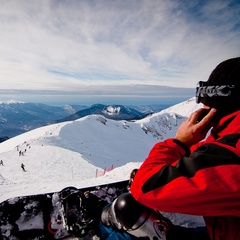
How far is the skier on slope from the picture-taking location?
160 cm

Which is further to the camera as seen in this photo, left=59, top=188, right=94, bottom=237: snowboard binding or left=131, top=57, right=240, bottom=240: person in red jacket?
left=59, top=188, right=94, bottom=237: snowboard binding

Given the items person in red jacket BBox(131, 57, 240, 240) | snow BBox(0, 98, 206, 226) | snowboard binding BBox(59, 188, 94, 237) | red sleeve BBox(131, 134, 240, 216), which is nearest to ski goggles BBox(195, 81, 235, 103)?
person in red jacket BBox(131, 57, 240, 240)

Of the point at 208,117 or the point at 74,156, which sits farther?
the point at 74,156

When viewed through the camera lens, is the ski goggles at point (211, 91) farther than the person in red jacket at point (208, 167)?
Yes

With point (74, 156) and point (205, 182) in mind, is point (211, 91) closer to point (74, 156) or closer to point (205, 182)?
point (205, 182)

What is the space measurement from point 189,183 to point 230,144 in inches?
16.3

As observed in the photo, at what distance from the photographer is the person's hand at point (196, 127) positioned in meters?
2.16

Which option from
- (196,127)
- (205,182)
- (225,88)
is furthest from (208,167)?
(225,88)

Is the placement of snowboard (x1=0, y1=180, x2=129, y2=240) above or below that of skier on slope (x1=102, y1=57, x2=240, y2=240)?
below

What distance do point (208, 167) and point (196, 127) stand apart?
63 centimetres

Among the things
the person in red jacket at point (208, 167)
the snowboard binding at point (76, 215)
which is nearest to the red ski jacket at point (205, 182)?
the person in red jacket at point (208, 167)

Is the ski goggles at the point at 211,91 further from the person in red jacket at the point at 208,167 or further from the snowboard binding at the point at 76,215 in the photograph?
the snowboard binding at the point at 76,215

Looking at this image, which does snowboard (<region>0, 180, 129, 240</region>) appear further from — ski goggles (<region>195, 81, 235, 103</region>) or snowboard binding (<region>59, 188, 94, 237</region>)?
ski goggles (<region>195, 81, 235, 103</region>)

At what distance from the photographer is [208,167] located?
5.41 feet
